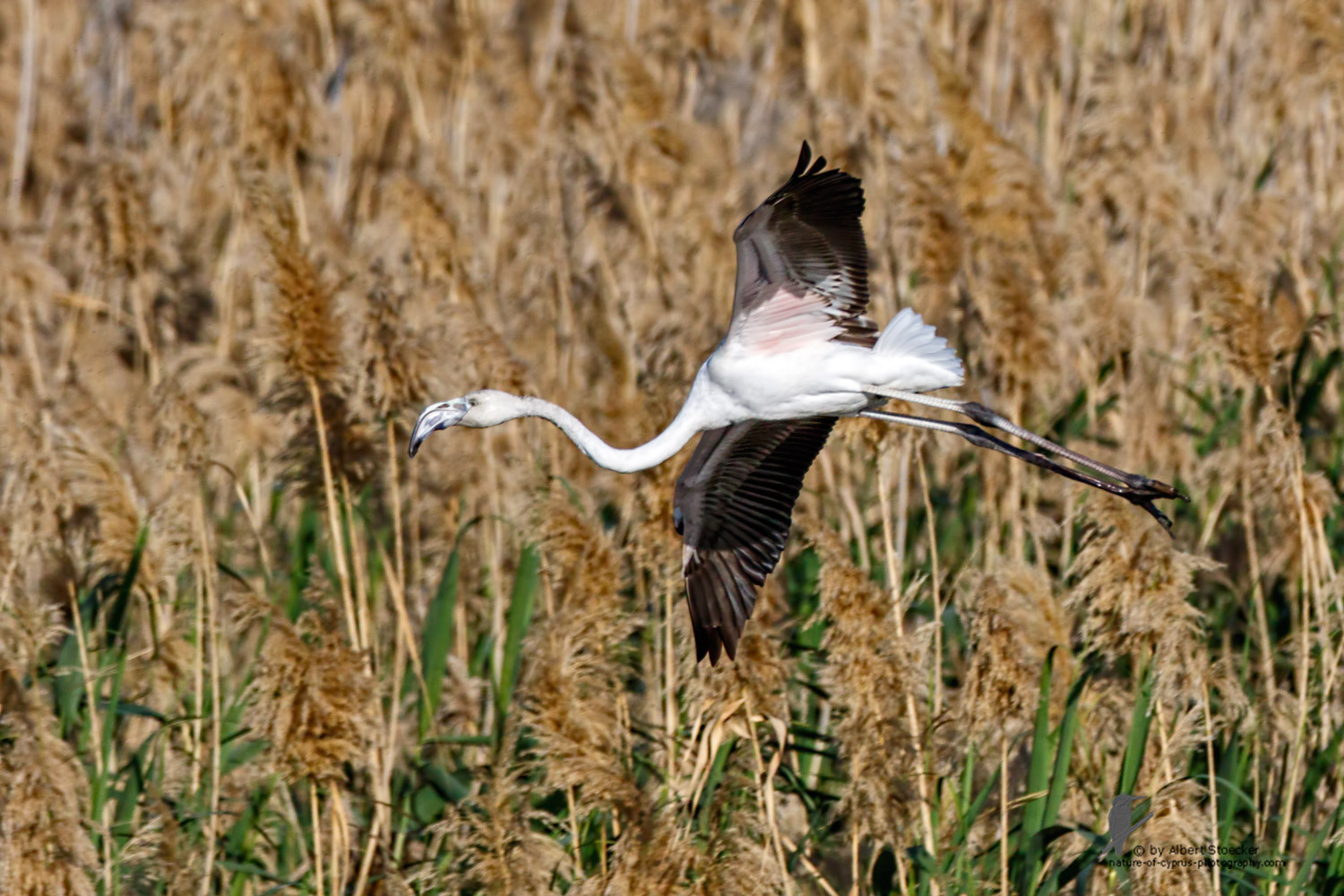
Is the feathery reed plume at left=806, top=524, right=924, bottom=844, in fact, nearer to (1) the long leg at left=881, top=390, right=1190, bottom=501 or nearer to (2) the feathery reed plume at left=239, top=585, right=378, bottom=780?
(1) the long leg at left=881, top=390, right=1190, bottom=501

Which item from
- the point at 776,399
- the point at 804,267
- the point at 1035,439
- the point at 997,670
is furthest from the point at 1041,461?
the point at 997,670

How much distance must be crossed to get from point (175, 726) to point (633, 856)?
2.11 metres

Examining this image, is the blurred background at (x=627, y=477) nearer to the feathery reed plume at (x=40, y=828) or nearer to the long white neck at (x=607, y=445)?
the feathery reed plume at (x=40, y=828)

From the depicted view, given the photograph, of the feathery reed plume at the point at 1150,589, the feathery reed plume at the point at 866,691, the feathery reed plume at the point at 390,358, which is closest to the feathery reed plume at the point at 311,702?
the feathery reed plume at the point at 390,358

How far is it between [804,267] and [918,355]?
0.50m

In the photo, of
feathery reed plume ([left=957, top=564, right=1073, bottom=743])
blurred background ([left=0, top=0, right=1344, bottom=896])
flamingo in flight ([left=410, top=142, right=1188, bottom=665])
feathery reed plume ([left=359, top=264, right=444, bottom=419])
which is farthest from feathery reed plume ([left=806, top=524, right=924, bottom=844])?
feathery reed plume ([left=359, top=264, right=444, bottom=419])

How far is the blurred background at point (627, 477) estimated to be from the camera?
4.55m

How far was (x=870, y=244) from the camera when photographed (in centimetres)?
798

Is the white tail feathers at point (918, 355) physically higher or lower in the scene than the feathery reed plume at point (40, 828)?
higher

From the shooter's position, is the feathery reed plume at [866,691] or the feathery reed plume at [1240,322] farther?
the feathery reed plume at [1240,322]

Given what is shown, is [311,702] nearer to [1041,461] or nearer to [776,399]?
[776,399]

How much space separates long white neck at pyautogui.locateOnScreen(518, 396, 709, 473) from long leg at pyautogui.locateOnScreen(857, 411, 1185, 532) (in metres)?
0.74

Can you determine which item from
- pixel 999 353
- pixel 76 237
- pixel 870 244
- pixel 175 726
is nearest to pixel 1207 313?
pixel 999 353

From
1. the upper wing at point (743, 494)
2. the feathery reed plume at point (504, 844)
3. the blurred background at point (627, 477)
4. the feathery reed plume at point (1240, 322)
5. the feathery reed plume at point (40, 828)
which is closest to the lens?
the feathery reed plume at point (40, 828)
